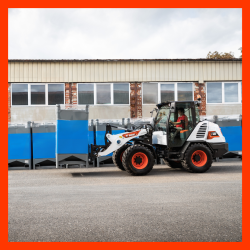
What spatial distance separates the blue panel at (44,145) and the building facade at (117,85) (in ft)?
19.1

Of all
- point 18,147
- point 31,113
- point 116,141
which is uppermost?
point 31,113

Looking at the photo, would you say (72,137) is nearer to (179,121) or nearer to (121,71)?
(179,121)

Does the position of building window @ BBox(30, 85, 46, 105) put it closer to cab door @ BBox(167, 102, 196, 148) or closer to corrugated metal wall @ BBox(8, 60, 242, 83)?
corrugated metal wall @ BBox(8, 60, 242, 83)

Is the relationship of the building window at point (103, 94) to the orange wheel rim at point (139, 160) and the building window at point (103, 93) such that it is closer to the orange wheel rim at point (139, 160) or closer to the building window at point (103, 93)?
the building window at point (103, 93)

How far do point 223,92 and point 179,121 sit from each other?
9.92 meters

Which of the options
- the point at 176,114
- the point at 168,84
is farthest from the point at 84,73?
the point at 176,114

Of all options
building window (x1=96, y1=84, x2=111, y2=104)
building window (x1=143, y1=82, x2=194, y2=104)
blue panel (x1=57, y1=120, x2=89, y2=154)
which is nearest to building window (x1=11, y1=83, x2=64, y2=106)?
building window (x1=96, y1=84, x2=111, y2=104)

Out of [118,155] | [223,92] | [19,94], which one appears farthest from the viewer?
[223,92]

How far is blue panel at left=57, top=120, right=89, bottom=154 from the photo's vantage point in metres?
10.9

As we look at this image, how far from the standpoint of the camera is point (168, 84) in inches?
770

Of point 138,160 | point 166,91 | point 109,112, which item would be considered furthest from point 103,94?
point 138,160

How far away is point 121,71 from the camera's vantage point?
19.2m

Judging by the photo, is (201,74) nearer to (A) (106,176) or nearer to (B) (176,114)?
(B) (176,114)

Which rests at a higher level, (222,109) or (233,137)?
(222,109)
